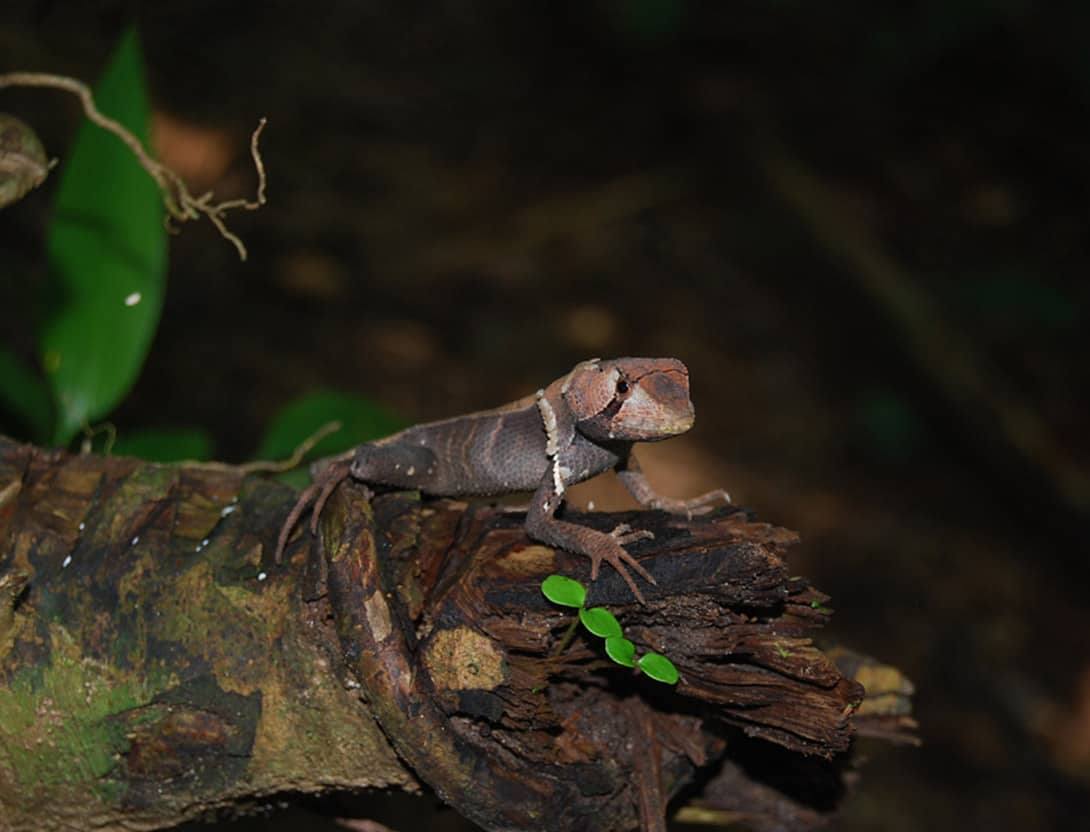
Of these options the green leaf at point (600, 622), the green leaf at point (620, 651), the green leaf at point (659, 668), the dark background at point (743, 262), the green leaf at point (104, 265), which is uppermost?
the green leaf at point (600, 622)

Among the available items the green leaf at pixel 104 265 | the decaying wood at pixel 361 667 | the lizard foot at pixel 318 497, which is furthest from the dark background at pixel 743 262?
the decaying wood at pixel 361 667

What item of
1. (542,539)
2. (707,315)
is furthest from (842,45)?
(542,539)

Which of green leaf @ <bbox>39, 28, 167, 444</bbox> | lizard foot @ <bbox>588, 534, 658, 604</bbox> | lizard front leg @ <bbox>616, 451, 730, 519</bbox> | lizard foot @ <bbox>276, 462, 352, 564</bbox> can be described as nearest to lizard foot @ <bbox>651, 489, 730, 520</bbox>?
lizard front leg @ <bbox>616, 451, 730, 519</bbox>

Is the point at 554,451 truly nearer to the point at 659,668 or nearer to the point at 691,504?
the point at 691,504

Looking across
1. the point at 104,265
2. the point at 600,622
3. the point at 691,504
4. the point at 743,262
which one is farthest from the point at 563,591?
the point at 743,262

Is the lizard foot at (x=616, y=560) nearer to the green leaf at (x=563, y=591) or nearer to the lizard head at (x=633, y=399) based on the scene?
the green leaf at (x=563, y=591)

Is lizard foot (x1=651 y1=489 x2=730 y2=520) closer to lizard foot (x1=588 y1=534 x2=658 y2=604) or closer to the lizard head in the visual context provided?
the lizard head
